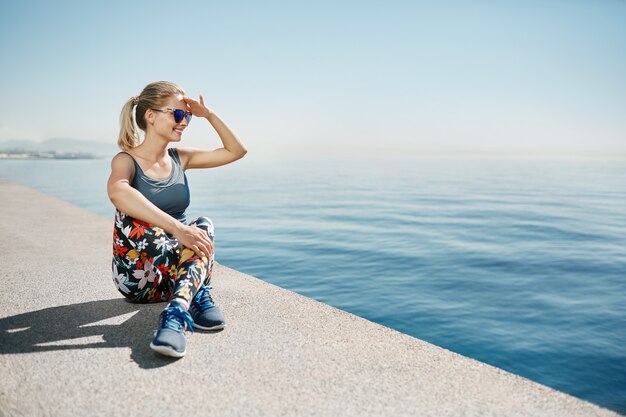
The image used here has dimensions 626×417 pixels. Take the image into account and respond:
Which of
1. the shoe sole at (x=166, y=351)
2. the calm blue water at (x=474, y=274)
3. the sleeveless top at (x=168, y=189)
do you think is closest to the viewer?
the shoe sole at (x=166, y=351)

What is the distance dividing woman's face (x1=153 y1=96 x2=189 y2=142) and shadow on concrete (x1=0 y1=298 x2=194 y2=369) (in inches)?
47.9

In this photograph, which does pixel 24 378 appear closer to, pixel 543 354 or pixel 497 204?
pixel 543 354

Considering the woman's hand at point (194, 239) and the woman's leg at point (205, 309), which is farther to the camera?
the woman's leg at point (205, 309)

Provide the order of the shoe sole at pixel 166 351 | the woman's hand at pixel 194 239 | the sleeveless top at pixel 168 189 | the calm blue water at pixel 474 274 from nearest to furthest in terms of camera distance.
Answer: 1. the shoe sole at pixel 166 351
2. the woman's hand at pixel 194 239
3. the sleeveless top at pixel 168 189
4. the calm blue water at pixel 474 274

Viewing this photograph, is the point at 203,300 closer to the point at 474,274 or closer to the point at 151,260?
the point at 151,260

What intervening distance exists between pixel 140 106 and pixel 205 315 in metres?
1.43

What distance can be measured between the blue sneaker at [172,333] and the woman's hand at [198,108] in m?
1.44

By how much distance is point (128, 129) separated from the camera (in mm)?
3365

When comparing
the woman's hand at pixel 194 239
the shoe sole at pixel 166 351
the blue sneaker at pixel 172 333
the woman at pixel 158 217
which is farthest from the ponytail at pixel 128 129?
the shoe sole at pixel 166 351

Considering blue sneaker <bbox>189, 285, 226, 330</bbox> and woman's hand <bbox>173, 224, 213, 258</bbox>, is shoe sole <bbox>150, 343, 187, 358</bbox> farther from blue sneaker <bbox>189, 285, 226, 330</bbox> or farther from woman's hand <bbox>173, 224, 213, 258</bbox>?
woman's hand <bbox>173, 224, 213, 258</bbox>

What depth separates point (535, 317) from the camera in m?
6.73

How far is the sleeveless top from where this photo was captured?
3.27 meters

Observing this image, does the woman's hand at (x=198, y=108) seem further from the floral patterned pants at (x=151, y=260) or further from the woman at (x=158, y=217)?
the floral patterned pants at (x=151, y=260)

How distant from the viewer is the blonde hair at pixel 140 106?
3309 millimetres
